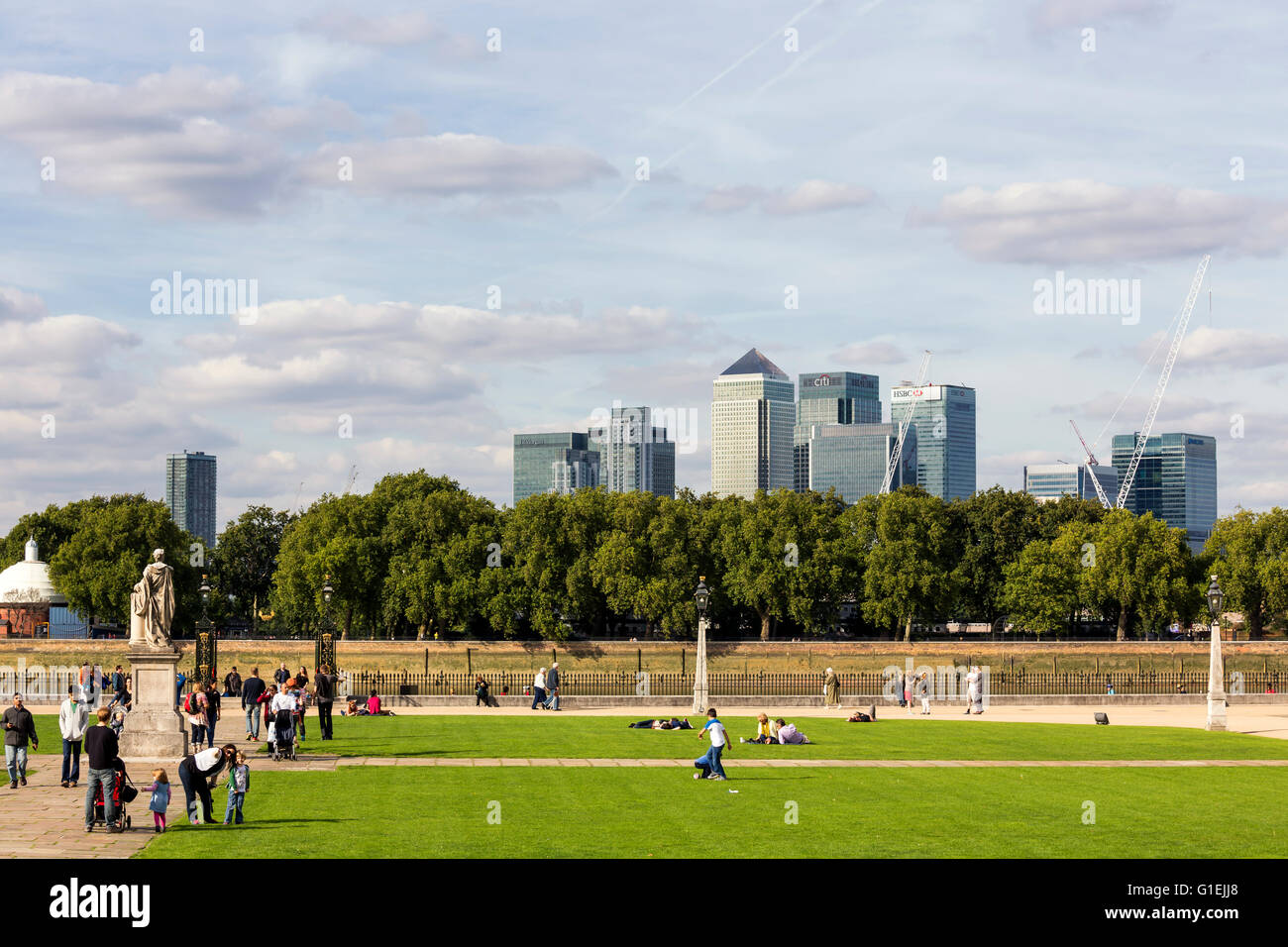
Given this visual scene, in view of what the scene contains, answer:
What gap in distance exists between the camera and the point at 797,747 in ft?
113

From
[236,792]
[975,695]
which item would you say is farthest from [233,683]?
[236,792]

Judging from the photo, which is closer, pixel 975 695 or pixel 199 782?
pixel 199 782

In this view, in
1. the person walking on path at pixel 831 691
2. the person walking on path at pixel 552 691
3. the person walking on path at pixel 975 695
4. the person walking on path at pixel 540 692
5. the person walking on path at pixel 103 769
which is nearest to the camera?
the person walking on path at pixel 103 769

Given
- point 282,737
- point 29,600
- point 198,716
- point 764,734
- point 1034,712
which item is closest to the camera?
point 198,716

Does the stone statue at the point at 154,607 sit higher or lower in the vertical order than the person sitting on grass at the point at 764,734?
higher

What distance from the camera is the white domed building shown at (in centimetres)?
10956

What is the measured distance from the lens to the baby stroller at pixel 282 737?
2891cm

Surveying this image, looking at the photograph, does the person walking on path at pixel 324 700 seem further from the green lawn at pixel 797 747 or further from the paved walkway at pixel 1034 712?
the paved walkway at pixel 1034 712

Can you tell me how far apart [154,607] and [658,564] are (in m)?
70.0

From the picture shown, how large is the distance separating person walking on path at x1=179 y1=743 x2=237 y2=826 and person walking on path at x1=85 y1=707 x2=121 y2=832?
3.22 ft

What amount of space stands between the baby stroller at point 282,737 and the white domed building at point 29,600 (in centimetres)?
8743

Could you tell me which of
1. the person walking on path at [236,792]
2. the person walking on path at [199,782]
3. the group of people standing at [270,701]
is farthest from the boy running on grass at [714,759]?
the group of people standing at [270,701]

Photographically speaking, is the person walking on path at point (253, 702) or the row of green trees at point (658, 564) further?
the row of green trees at point (658, 564)

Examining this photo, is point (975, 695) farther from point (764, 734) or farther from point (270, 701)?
point (270, 701)
